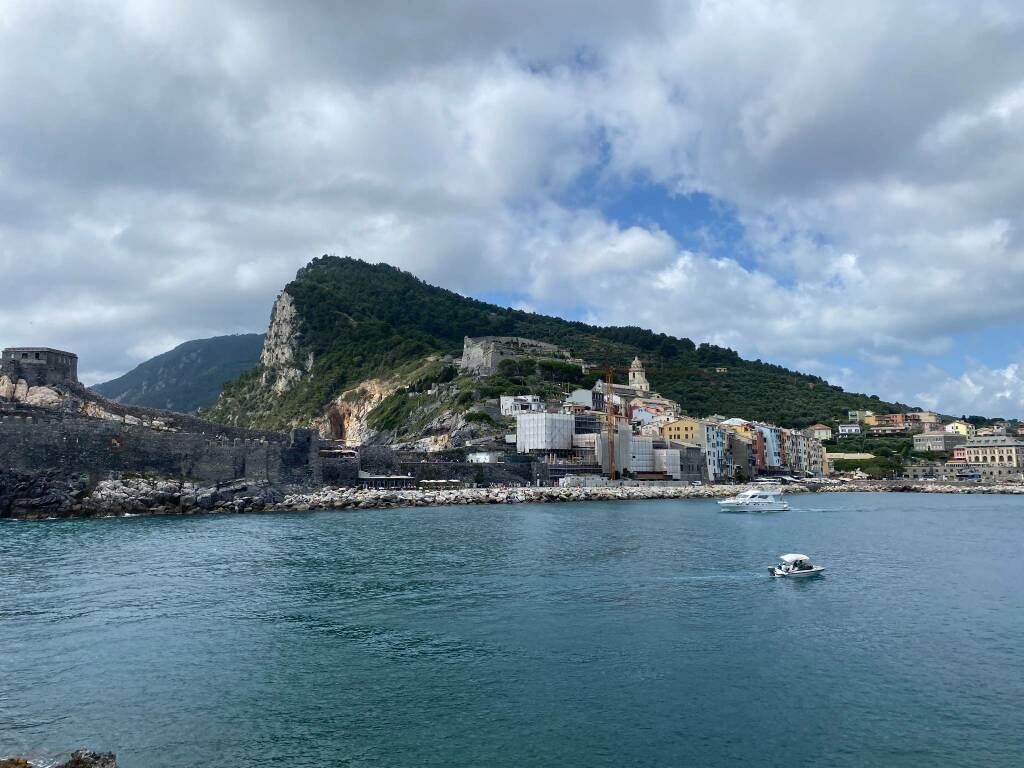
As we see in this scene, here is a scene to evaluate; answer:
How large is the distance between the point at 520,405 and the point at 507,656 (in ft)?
201

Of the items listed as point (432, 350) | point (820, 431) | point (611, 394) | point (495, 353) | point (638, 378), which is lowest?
point (820, 431)

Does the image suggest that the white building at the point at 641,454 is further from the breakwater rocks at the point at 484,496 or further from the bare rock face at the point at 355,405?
the bare rock face at the point at 355,405

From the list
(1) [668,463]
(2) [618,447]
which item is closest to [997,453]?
(1) [668,463]

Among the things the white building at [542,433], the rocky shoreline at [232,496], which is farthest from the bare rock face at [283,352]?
the rocky shoreline at [232,496]

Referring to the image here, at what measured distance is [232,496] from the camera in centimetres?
4703

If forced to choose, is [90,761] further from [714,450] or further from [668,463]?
[714,450]

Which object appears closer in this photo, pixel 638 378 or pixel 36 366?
pixel 36 366

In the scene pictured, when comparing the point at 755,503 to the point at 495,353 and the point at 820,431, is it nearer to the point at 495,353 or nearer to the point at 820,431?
the point at 495,353

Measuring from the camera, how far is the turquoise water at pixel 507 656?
10.8 m

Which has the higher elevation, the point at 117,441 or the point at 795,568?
the point at 117,441

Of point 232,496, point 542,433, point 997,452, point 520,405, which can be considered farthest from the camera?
point 997,452

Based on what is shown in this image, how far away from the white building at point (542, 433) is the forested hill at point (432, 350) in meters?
37.4

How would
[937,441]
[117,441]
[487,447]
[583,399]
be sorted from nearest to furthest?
[117,441] → [487,447] → [583,399] → [937,441]

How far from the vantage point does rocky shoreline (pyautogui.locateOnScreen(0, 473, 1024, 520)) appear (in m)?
40.6
